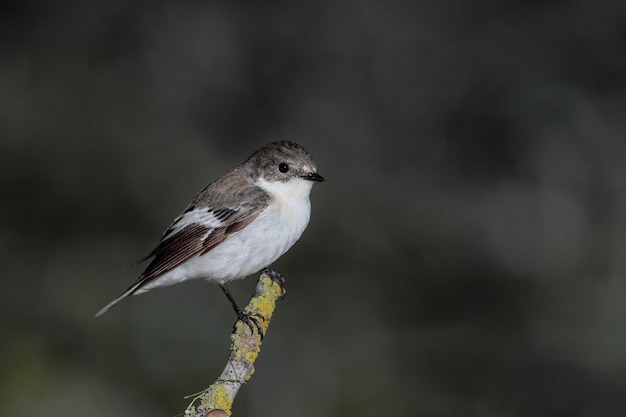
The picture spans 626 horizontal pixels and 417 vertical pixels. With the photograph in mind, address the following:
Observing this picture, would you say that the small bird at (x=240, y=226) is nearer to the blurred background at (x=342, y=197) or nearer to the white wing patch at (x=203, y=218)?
the white wing patch at (x=203, y=218)

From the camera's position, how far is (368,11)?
29.7 ft

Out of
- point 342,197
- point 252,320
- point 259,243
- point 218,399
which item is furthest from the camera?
point 342,197

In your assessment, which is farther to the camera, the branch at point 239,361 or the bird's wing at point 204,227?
the bird's wing at point 204,227

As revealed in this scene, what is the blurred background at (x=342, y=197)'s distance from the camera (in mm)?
6242

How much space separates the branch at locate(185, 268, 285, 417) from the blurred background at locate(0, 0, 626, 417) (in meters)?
2.11

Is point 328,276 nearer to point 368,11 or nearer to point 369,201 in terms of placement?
point 369,201

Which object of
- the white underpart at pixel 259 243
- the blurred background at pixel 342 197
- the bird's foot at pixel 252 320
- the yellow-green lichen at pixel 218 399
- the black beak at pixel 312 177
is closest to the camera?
the yellow-green lichen at pixel 218 399

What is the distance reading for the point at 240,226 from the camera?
4191 millimetres

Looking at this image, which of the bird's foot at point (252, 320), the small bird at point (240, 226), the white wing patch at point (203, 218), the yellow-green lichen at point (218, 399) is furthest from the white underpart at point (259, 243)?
the yellow-green lichen at point (218, 399)

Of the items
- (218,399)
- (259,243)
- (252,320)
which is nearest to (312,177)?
(259,243)

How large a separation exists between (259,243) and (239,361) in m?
1.04

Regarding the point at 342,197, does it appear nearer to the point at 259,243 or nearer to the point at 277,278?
the point at 277,278

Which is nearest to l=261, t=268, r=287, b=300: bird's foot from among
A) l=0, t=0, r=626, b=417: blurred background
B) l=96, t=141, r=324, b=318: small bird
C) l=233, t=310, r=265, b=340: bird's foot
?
l=96, t=141, r=324, b=318: small bird

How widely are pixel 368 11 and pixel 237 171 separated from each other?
510 cm
